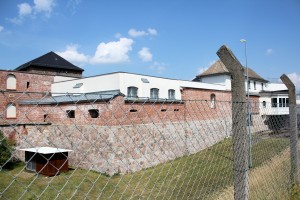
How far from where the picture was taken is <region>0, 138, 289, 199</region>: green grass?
2.37m

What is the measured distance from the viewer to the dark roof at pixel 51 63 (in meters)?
31.6

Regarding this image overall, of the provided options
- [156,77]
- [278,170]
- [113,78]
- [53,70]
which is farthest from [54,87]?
[278,170]

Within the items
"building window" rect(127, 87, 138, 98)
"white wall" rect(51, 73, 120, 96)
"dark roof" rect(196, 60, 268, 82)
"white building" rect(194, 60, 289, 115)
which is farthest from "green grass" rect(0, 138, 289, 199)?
"dark roof" rect(196, 60, 268, 82)

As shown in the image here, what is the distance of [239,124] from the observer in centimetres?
245

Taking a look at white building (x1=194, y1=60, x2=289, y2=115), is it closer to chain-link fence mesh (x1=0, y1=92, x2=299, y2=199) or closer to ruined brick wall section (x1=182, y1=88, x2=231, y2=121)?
ruined brick wall section (x1=182, y1=88, x2=231, y2=121)

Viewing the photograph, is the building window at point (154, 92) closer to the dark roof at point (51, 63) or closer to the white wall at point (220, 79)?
the white wall at point (220, 79)

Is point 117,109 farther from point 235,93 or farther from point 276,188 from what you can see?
point 235,93

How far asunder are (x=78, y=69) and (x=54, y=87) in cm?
823

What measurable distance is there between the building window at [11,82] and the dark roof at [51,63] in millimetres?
6098

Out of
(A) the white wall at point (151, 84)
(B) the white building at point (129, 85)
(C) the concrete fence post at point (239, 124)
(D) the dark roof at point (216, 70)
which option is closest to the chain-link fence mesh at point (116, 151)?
(C) the concrete fence post at point (239, 124)

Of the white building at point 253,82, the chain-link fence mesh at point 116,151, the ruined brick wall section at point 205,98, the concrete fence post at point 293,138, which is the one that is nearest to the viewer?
the concrete fence post at point 293,138

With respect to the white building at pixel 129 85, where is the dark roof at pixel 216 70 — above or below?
above

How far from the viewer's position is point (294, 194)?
4.17 metres

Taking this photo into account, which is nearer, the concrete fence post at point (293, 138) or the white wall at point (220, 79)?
the concrete fence post at point (293, 138)
